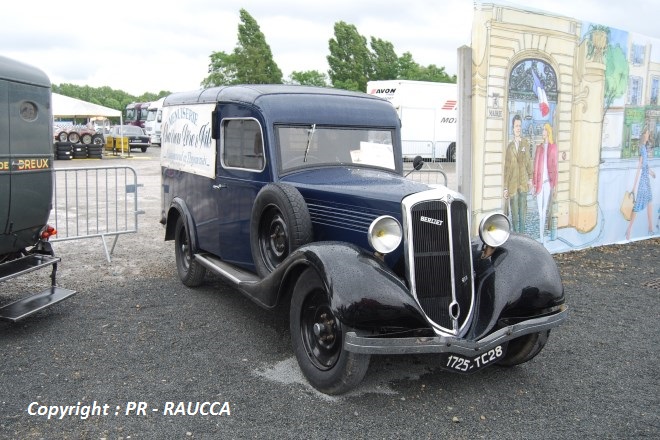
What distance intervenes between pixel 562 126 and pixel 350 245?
548 centimetres

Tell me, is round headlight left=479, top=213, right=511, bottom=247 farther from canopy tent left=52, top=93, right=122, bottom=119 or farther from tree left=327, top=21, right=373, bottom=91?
tree left=327, top=21, right=373, bottom=91

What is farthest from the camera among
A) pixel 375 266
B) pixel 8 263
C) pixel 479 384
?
pixel 8 263

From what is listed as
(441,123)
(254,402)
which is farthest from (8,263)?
(441,123)

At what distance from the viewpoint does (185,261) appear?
667 centimetres

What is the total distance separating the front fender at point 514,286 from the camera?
3934 mm

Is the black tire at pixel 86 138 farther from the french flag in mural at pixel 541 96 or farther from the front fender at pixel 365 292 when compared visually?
the front fender at pixel 365 292

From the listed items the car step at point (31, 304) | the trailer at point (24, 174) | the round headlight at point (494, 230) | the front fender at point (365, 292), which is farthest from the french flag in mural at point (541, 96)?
the car step at point (31, 304)

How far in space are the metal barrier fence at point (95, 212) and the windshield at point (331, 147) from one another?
303 centimetres

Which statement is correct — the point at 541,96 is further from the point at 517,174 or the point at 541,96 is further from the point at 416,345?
the point at 416,345

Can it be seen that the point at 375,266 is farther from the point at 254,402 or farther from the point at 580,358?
the point at 580,358

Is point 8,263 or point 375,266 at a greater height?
point 375,266

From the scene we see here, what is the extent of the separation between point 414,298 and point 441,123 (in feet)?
65.0

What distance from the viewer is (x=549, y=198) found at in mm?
8219

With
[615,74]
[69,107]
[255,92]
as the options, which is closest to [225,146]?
[255,92]
